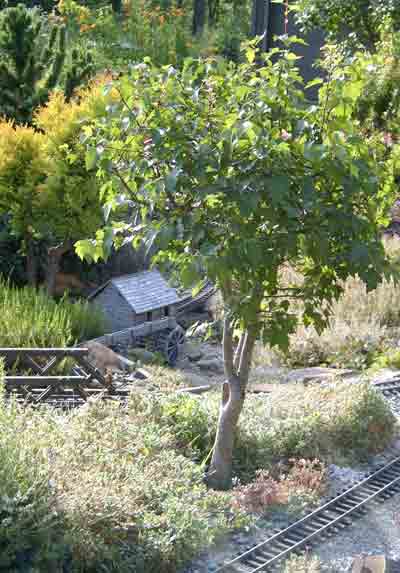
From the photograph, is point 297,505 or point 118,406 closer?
point 297,505

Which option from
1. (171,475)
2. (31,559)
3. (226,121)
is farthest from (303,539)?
(226,121)

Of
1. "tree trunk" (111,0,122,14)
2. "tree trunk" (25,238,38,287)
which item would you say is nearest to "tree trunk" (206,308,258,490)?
"tree trunk" (25,238,38,287)

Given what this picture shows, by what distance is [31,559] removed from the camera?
5070 mm

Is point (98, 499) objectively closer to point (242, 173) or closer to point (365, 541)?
point (365, 541)

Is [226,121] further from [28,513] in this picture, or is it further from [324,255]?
[28,513]

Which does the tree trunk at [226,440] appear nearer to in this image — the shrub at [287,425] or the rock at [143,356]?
the shrub at [287,425]

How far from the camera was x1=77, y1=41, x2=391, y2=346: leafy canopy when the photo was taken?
5605 mm

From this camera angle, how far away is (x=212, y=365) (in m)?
11.1

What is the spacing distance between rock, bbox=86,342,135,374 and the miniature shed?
1.39 m

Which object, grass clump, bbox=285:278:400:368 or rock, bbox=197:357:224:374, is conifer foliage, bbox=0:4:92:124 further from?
grass clump, bbox=285:278:400:368

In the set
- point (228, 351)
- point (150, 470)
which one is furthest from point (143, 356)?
point (150, 470)

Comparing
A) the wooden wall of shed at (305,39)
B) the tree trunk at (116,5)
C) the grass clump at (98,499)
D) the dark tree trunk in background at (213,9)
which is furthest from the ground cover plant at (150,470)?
the dark tree trunk in background at (213,9)

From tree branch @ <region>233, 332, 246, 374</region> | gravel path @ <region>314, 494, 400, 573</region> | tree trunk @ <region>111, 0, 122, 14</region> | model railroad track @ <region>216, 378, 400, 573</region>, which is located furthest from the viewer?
tree trunk @ <region>111, 0, 122, 14</region>

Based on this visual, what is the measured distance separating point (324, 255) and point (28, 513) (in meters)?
2.15
